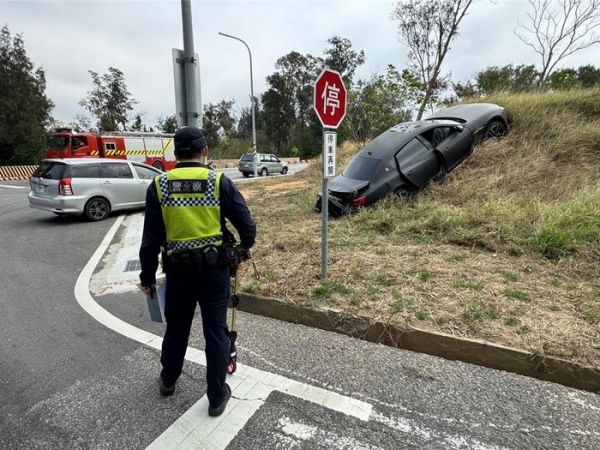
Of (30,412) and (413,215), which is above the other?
(413,215)

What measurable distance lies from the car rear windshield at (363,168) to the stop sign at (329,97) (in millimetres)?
3520

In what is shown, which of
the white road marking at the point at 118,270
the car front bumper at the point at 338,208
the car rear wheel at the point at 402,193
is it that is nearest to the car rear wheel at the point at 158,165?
the white road marking at the point at 118,270

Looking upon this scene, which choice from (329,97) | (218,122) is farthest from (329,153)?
(218,122)

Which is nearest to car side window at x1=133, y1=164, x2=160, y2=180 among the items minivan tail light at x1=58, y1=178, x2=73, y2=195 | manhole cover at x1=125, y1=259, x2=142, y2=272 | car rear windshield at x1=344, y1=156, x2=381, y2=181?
minivan tail light at x1=58, y1=178, x2=73, y2=195

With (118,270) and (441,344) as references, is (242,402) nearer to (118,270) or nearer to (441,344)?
(441,344)

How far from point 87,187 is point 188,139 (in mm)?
7684

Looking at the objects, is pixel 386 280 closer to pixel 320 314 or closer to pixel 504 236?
pixel 320 314

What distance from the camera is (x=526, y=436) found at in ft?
6.99

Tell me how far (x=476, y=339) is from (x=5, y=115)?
32.3 metres

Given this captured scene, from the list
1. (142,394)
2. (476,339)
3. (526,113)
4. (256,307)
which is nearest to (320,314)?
(256,307)

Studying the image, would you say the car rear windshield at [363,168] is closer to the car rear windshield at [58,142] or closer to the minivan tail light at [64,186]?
the minivan tail light at [64,186]

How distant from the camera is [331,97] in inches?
150


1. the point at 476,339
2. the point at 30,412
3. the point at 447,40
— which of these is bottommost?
the point at 30,412

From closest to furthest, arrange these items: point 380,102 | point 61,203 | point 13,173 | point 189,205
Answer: point 189,205, point 61,203, point 380,102, point 13,173
